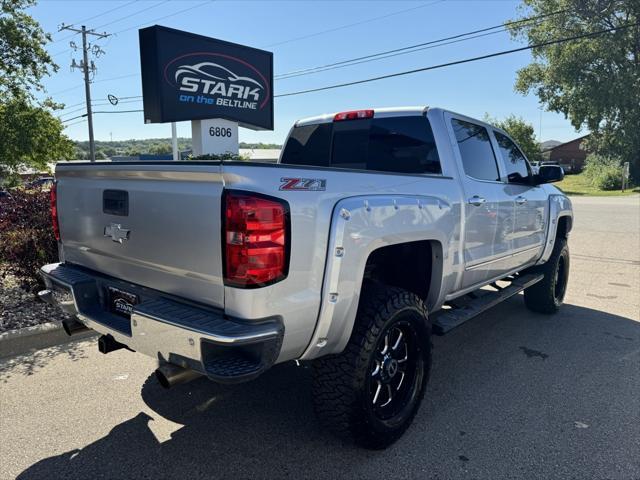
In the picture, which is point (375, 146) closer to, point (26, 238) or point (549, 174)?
point (549, 174)

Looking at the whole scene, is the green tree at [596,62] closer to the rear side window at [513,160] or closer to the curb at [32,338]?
the rear side window at [513,160]

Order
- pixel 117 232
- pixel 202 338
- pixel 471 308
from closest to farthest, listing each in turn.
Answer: pixel 202 338
pixel 117 232
pixel 471 308

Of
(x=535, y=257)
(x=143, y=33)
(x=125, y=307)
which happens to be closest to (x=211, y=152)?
(x=143, y=33)

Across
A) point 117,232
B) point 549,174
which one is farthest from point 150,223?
point 549,174

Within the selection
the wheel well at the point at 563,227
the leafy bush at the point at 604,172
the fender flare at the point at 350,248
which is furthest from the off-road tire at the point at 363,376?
the leafy bush at the point at 604,172

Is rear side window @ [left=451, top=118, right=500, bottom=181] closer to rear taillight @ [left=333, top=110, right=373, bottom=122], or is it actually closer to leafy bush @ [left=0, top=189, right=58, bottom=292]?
rear taillight @ [left=333, top=110, right=373, bottom=122]

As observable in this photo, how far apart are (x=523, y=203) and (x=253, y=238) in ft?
11.0

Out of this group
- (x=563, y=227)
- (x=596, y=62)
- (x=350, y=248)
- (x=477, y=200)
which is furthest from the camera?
(x=596, y=62)

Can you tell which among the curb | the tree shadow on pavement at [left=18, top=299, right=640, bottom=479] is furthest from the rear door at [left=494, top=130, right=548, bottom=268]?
the curb

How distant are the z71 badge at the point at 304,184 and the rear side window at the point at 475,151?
1820mm

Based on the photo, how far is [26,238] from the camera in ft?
16.4

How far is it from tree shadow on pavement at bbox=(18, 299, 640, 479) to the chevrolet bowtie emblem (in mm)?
1224

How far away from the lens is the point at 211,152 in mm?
11797

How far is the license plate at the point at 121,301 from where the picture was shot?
9.09 ft
